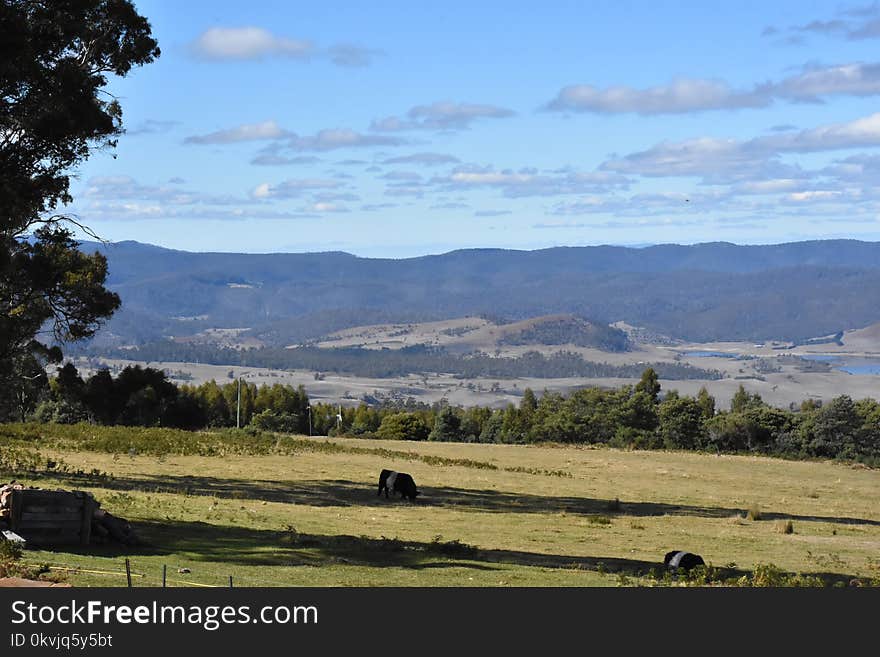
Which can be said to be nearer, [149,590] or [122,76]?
[149,590]

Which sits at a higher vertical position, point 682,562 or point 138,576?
point 138,576

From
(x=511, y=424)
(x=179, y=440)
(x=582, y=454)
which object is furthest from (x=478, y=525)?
(x=511, y=424)

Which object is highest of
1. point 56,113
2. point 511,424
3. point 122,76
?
point 122,76

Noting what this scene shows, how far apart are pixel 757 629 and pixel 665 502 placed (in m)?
31.8

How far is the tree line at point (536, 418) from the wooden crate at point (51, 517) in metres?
44.2

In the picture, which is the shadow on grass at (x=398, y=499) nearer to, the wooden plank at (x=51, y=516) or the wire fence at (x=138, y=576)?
the wooden plank at (x=51, y=516)

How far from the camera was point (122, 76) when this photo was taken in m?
34.7

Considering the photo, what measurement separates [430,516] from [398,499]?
5.30m

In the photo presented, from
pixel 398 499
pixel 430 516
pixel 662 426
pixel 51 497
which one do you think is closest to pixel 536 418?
pixel 662 426

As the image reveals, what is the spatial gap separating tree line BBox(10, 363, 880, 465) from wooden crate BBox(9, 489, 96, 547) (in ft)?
145

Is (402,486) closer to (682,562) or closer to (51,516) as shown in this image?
(682,562)

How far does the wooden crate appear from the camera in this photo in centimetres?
2130

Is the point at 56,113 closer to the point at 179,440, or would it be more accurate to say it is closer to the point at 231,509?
the point at 231,509

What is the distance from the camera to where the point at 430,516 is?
114 feet
